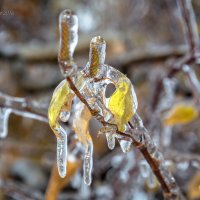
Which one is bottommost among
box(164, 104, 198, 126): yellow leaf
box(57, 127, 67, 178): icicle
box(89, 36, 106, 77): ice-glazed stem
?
box(164, 104, 198, 126): yellow leaf

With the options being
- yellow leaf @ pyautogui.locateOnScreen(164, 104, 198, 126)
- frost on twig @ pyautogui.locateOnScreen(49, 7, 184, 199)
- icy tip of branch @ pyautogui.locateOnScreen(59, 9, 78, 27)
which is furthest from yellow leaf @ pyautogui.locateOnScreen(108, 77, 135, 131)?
yellow leaf @ pyautogui.locateOnScreen(164, 104, 198, 126)

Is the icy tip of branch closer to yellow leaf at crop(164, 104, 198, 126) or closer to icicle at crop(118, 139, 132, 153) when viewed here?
icicle at crop(118, 139, 132, 153)

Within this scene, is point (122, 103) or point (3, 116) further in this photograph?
point (3, 116)

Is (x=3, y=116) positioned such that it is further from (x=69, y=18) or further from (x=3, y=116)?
(x=69, y=18)

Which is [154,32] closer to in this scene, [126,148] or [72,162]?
[72,162]

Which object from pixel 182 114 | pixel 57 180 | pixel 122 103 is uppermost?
pixel 122 103

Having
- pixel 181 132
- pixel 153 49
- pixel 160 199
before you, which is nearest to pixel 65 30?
pixel 160 199

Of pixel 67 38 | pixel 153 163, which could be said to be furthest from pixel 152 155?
pixel 67 38
